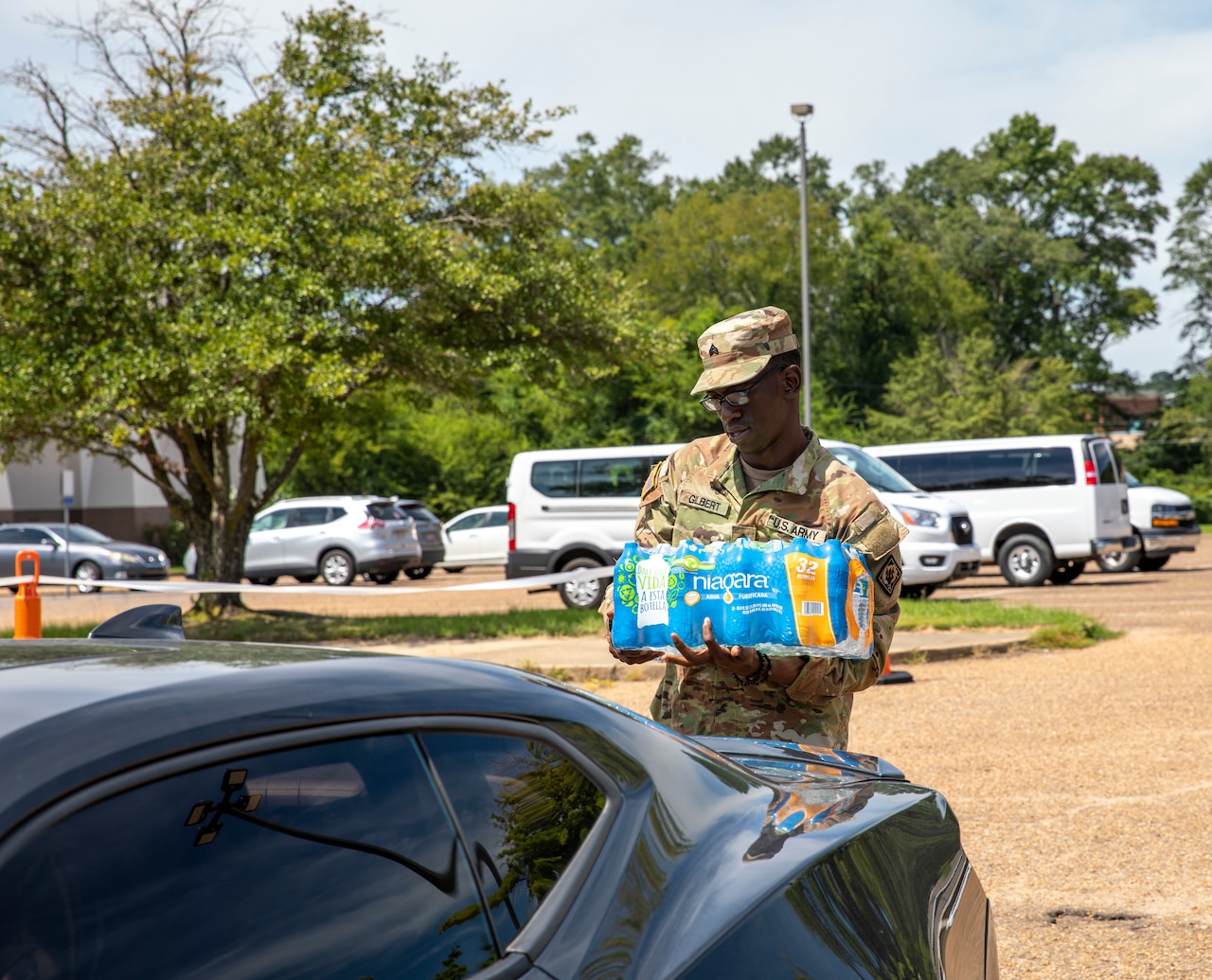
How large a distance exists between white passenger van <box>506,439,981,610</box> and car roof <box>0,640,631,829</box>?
606 inches

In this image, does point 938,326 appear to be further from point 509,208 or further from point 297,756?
point 297,756

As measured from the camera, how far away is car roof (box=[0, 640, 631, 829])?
4.76ft

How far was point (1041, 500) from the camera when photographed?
68.8ft

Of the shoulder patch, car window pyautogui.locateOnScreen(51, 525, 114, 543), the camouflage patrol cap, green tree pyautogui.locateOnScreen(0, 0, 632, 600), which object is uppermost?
green tree pyautogui.locateOnScreen(0, 0, 632, 600)

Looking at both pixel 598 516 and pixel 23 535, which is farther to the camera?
pixel 23 535

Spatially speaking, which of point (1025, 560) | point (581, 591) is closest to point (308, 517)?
point (581, 591)

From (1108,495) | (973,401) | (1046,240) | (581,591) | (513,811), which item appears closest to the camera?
(513,811)

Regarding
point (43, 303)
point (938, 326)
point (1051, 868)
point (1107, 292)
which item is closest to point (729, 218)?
point (938, 326)

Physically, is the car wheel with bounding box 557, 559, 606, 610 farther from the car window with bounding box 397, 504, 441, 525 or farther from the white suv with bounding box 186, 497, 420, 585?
the car window with bounding box 397, 504, 441, 525

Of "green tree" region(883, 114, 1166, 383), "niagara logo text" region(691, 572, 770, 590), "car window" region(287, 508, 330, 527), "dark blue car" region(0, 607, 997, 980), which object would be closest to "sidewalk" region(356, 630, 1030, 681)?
"niagara logo text" region(691, 572, 770, 590)

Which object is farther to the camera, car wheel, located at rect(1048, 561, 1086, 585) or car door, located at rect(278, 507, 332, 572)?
car door, located at rect(278, 507, 332, 572)

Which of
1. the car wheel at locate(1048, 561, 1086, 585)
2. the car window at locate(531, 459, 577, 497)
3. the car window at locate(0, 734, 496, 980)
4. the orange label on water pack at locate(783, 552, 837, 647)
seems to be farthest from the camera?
the car wheel at locate(1048, 561, 1086, 585)

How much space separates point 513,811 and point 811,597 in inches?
52.8

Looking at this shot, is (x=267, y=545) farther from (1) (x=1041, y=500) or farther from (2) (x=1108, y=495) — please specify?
(2) (x=1108, y=495)
